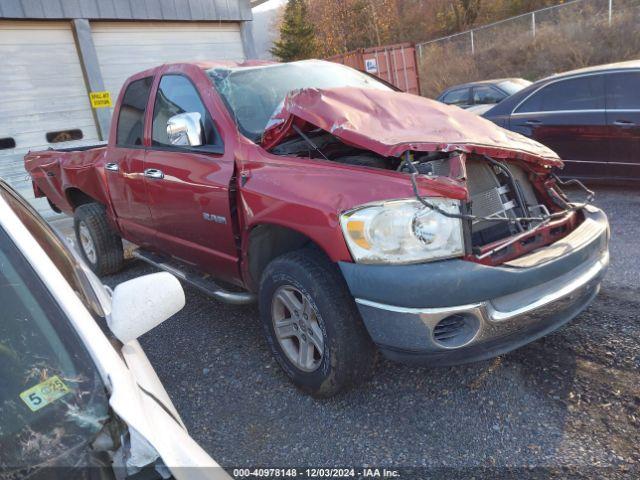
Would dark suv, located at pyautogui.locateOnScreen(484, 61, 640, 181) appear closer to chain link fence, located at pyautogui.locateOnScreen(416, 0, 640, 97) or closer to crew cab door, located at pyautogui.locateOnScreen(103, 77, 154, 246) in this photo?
crew cab door, located at pyautogui.locateOnScreen(103, 77, 154, 246)

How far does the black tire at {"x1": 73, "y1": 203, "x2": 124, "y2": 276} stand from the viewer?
5.06 metres

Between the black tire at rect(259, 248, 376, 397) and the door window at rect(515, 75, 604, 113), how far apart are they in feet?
15.9

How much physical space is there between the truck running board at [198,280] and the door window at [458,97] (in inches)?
347

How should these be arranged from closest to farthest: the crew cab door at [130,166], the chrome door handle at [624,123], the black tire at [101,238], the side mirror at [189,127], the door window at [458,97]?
the side mirror at [189,127] → the crew cab door at [130,166] → the black tire at [101,238] → the chrome door handle at [624,123] → the door window at [458,97]

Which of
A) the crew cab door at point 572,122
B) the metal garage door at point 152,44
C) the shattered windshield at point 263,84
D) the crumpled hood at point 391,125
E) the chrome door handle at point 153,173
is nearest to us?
the crumpled hood at point 391,125

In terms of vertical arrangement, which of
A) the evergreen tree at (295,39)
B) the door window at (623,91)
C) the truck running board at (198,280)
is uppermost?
the evergreen tree at (295,39)

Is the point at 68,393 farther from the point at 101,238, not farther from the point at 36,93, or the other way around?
the point at 36,93

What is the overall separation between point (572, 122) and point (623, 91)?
596 mm

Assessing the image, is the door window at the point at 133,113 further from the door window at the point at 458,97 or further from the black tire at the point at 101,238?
the door window at the point at 458,97

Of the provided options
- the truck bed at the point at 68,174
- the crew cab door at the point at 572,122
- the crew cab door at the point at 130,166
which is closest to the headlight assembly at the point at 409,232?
the crew cab door at the point at 130,166

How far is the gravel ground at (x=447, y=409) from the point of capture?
7.42 ft

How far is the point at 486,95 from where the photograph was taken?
35.4 feet

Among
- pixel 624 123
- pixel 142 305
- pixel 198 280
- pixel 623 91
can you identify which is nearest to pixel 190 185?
pixel 198 280

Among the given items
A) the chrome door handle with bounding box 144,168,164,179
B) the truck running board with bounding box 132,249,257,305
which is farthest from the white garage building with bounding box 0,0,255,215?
the chrome door handle with bounding box 144,168,164,179
